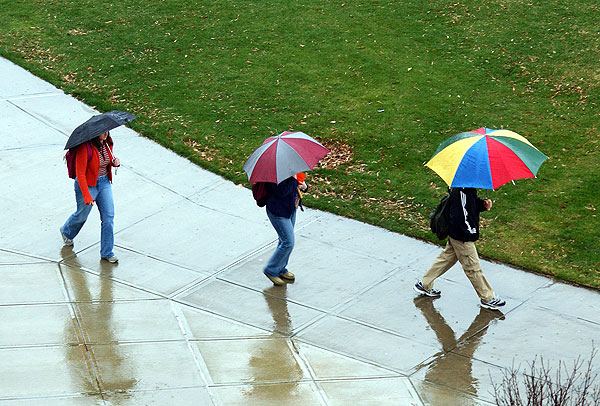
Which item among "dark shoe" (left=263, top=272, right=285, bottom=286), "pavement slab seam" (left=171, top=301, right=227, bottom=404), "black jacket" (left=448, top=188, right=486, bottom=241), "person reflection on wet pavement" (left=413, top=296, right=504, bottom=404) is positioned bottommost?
"pavement slab seam" (left=171, top=301, right=227, bottom=404)

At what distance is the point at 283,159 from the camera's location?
305 inches

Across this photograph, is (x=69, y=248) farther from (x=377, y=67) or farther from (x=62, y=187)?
(x=377, y=67)

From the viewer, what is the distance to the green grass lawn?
10.2 m

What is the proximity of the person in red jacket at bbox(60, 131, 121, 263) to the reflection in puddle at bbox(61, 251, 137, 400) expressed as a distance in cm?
30

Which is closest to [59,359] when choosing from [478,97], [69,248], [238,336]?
[238,336]

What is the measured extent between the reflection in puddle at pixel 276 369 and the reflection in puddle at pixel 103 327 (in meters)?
1.08

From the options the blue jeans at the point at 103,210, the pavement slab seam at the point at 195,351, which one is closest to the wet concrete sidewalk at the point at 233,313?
the pavement slab seam at the point at 195,351

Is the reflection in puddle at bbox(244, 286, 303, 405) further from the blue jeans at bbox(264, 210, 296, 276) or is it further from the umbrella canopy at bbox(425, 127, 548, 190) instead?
the umbrella canopy at bbox(425, 127, 548, 190)

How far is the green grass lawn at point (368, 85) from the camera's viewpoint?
10242mm

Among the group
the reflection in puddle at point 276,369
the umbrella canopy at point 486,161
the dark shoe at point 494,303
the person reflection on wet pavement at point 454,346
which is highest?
the umbrella canopy at point 486,161

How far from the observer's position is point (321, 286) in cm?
854

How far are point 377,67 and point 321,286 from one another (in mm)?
6759

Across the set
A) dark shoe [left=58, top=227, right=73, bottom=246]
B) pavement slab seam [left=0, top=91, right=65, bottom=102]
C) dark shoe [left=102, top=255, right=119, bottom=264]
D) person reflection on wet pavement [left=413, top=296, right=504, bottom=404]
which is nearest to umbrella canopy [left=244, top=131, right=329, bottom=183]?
person reflection on wet pavement [left=413, top=296, right=504, bottom=404]

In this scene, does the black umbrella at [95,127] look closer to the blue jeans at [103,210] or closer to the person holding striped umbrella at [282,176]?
the blue jeans at [103,210]
